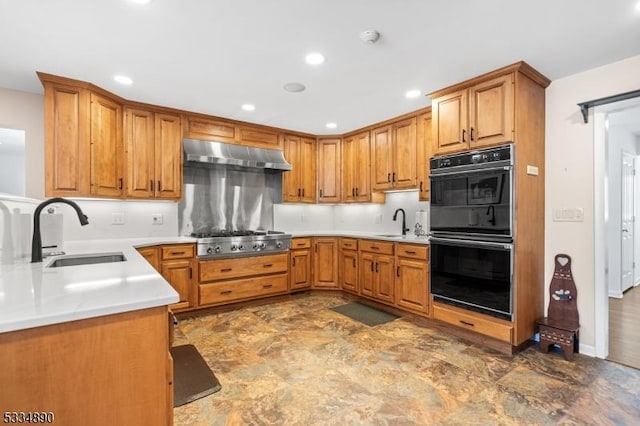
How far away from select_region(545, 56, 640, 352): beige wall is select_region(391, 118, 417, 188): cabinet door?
136 cm

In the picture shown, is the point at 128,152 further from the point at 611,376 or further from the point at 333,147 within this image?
the point at 611,376

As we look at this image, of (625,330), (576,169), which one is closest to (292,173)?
(576,169)

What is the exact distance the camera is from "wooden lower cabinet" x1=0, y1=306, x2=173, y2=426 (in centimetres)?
88

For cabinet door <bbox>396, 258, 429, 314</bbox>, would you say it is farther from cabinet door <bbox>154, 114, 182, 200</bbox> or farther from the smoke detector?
cabinet door <bbox>154, 114, 182, 200</bbox>

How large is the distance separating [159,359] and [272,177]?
12.7 feet

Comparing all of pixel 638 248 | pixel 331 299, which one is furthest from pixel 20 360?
pixel 638 248

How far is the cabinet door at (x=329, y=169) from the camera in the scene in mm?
4961

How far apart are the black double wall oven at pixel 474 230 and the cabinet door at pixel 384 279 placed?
0.59 metres

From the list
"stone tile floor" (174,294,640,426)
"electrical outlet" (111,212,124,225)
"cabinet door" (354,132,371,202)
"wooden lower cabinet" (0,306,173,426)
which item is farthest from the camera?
"cabinet door" (354,132,371,202)

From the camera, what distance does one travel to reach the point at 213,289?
373 cm

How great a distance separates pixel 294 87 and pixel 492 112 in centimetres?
186

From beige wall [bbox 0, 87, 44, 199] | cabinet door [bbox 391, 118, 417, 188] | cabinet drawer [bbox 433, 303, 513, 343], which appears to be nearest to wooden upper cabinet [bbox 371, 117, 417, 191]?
cabinet door [bbox 391, 118, 417, 188]

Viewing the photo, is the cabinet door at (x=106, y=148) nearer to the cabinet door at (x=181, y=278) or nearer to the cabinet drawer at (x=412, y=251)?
the cabinet door at (x=181, y=278)

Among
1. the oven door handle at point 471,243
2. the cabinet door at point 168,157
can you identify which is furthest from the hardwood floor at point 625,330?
the cabinet door at point 168,157
